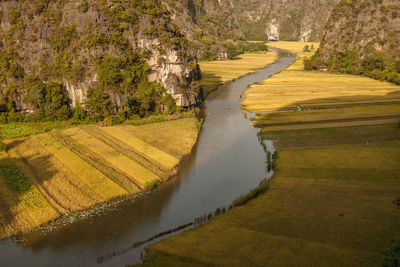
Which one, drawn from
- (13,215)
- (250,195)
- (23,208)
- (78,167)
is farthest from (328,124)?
(13,215)

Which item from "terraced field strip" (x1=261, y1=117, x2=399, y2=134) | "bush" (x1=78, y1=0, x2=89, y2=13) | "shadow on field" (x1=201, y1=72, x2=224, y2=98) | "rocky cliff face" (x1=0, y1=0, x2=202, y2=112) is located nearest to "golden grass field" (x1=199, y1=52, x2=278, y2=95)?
"shadow on field" (x1=201, y1=72, x2=224, y2=98)


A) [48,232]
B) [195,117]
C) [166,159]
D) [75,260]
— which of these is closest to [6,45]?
[195,117]

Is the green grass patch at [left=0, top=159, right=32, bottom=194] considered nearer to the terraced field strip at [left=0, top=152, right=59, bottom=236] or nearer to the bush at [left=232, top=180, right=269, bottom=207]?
the terraced field strip at [left=0, top=152, right=59, bottom=236]

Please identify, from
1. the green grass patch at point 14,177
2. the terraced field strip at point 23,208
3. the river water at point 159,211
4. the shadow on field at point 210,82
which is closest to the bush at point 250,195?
the river water at point 159,211

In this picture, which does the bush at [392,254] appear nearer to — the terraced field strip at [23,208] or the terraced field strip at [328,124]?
the terraced field strip at [23,208]

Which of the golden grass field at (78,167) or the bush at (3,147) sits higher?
the bush at (3,147)

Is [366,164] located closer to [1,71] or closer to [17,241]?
[17,241]
